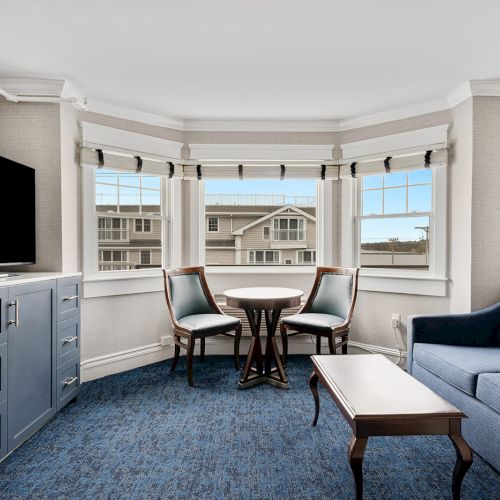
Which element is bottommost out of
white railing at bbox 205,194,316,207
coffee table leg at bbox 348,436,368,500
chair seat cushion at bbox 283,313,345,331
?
coffee table leg at bbox 348,436,368,500

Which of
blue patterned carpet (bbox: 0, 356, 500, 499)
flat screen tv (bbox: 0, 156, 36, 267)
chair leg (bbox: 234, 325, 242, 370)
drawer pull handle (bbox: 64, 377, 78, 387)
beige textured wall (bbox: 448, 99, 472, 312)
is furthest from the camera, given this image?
chair leg (bbox: 234, 325, 242, 370)

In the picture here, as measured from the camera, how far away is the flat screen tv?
2.48m

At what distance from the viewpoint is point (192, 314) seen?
3.56 meters

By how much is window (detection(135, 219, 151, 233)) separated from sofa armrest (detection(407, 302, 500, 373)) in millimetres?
2668

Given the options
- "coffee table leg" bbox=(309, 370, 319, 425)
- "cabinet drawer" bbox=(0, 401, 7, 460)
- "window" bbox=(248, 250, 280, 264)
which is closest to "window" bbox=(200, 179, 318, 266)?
"window" bbox=(248, 250, 280, 264)

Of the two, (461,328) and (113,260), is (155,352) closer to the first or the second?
(113,260)

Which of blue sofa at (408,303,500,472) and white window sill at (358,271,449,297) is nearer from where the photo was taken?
blue sofa at (408,303,500,472)

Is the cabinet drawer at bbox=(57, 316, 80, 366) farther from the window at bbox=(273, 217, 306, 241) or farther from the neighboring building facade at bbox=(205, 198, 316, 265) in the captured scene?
the window at bbox=(273, 217, 306, 241)

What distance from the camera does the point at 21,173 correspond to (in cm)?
267

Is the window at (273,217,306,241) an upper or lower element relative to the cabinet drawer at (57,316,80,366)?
upper

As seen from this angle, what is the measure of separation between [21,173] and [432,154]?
3498mm

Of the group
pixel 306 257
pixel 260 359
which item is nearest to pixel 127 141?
pixel 306 257

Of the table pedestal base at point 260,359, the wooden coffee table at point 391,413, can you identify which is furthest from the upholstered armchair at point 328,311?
the wooden coffee table at point 391,413

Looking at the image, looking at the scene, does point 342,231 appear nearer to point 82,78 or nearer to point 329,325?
point 329,325
